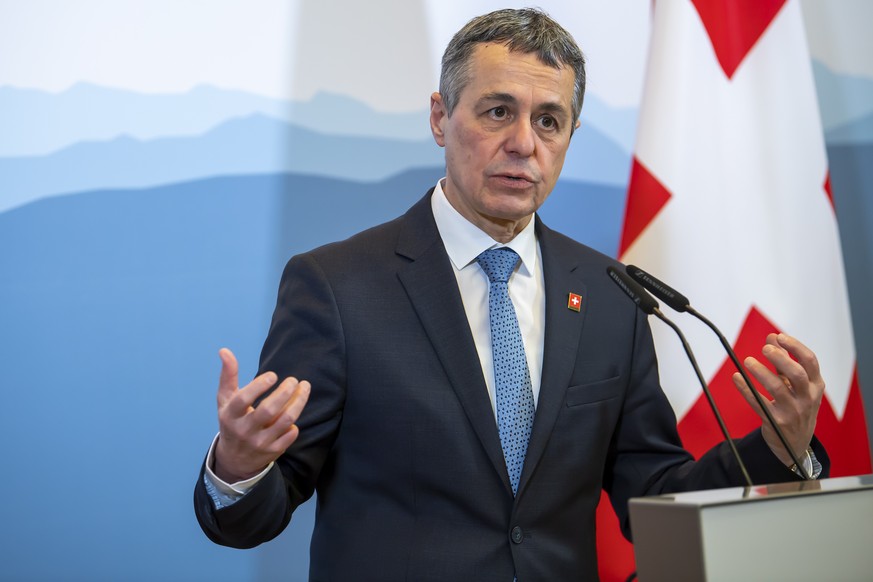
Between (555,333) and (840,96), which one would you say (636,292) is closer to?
(555,333)

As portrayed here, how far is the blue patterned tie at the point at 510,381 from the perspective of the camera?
1715 millimetres

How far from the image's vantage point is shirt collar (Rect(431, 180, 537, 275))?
189 centimetres

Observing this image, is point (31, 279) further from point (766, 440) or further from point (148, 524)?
point (766, 440)

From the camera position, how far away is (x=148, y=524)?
2471 mm

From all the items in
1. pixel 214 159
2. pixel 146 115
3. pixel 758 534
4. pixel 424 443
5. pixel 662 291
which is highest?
pixel 146 115

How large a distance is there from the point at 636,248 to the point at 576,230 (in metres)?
0.37

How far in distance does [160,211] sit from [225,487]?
1.30 meters

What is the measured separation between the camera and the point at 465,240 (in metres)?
1.90

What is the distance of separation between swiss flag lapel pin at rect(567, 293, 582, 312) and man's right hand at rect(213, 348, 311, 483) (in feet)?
2.28

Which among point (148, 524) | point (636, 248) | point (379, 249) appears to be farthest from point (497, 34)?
point (148, 524)

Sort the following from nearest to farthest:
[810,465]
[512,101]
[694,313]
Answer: [694,313] → [810,465] → [512,101]

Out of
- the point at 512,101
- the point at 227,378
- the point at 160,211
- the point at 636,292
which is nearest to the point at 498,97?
the point at 512,101

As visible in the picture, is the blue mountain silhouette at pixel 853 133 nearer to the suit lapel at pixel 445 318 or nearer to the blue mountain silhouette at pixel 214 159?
the blue mountain silhouette at pixel 214 159

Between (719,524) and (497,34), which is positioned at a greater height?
(497,34)
